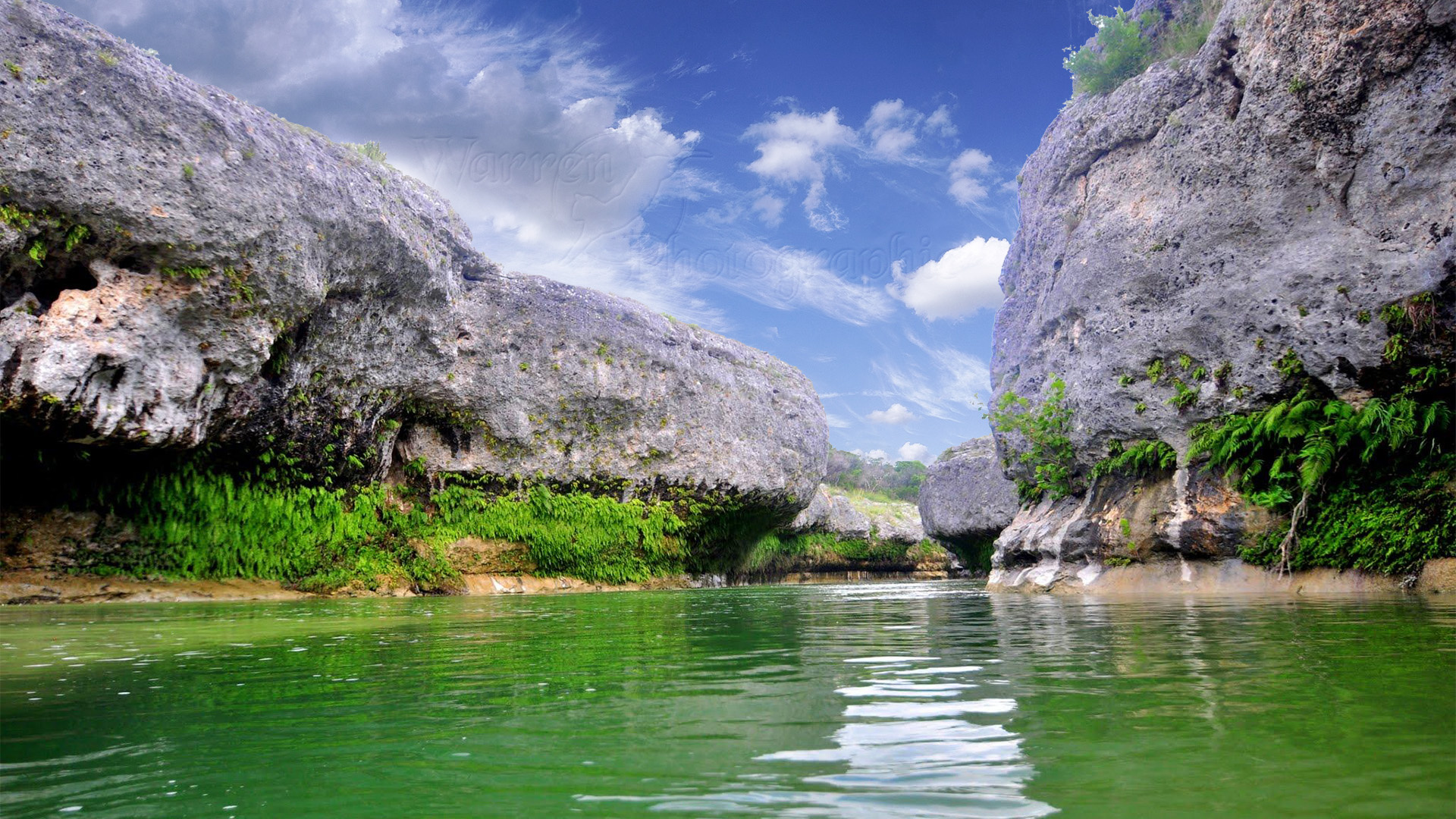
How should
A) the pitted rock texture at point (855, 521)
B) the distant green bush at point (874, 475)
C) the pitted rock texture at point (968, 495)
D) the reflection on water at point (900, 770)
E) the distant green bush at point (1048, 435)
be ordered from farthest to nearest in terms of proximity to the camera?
Answer: the distant green bush at point (874, 475)
the pitted rock texture at point (855, 521)
the pitted rock texture at point (968, 495)
the distant green bush at point (1048, 435)
the reflection on water at point (900, 770)

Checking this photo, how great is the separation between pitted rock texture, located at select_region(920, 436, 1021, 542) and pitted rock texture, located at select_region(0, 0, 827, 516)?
25.2 feet

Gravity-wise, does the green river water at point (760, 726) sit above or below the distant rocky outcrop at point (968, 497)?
below

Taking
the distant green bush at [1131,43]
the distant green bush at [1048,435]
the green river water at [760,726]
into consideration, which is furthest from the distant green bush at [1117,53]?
the green river water at [760,726]

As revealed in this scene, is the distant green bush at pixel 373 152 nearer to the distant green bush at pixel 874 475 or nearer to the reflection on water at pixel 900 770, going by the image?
the reflection on water at pixel 900 770

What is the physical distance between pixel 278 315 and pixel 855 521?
28.0 m

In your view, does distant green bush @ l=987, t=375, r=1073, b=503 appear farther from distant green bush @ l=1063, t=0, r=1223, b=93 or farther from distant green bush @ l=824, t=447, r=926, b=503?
distant green bush @ l=824, t=447, r=926, b=503

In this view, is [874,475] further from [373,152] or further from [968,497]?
[373,152]

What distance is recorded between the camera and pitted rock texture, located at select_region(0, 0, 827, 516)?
35.1 ft

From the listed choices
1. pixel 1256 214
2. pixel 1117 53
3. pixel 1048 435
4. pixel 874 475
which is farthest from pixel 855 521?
pixel 874 475

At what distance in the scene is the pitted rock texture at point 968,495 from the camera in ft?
83.8

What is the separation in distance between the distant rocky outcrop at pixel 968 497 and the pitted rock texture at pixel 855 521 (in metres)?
5.29

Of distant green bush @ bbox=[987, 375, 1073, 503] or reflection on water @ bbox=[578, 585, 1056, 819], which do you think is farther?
distant green bush @ bbox=[987, 375, 1073, 503]

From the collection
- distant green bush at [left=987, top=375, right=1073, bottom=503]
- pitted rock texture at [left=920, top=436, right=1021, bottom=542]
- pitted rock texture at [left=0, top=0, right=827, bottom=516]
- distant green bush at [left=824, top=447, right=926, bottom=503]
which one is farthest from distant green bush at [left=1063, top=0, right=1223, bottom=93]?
distant green bush at [left=824, top=447, right=926, bottom=503]

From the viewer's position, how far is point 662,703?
288 centimetres
